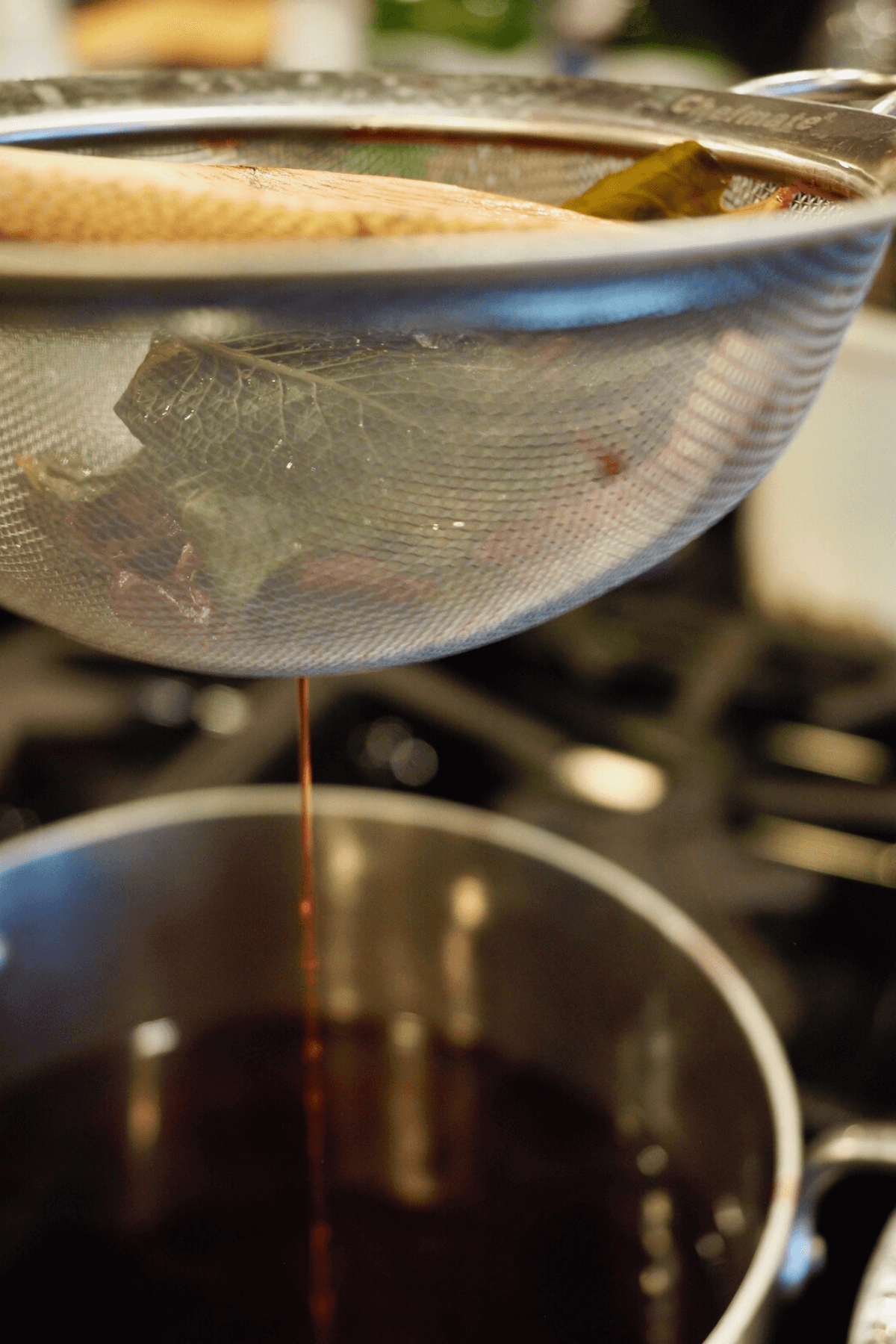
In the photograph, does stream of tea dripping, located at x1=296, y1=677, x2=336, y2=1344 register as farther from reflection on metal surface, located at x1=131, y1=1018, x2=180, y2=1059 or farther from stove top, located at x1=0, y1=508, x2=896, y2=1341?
stove top, located at x1=0, y1=508, x2=896, y2=1341

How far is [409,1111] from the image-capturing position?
488 mm

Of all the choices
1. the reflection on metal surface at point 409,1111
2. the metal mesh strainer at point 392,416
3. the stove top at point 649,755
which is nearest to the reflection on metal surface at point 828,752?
the stove top at point 649,755

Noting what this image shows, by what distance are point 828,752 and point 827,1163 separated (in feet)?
1.10

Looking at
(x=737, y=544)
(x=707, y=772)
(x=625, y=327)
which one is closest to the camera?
(x=625, y=327)

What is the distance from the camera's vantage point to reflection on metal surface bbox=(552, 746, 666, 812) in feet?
1.97

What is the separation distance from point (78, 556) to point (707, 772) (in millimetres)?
428

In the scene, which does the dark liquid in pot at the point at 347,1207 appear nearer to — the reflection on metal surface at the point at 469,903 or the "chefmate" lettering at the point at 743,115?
the reflection on metal surface at the point at 469,903

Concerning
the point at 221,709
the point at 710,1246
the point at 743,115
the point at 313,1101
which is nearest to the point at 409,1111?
the point at 313,1101

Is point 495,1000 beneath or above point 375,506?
beneath

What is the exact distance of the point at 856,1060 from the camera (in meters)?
0.47

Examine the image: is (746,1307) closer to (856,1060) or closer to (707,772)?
(856,1060)

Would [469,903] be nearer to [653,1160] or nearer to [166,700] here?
[653,1160]

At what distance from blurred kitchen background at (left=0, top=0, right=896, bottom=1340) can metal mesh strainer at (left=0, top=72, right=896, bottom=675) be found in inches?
10.8

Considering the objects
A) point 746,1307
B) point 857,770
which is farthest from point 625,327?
point 857,770
